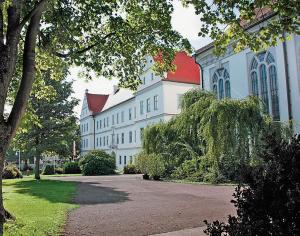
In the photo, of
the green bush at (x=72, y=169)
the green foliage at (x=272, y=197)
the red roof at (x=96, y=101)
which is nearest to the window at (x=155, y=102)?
the green bush at (x=72, y=169)

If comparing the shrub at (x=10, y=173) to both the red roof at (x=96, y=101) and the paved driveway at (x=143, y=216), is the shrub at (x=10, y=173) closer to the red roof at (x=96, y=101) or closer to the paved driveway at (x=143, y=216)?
the paved driveway at (x=143, y=216)

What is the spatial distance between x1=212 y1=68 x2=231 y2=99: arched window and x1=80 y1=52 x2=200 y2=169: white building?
354cm

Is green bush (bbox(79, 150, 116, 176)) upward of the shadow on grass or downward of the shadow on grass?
upward

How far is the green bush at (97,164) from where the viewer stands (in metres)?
42.1

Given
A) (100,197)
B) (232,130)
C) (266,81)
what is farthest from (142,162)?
(100,197)

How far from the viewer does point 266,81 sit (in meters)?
25.5

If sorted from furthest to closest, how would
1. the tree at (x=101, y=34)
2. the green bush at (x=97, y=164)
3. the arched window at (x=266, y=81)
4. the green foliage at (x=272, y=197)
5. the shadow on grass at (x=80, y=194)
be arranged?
the green bush at (x=97, y=164) → the arched window at (x=266, y=81) → the shadow on grass at (x=80, y=194) → the tree at (x=101, y=34) → the green foliage at (x=272, y=197)

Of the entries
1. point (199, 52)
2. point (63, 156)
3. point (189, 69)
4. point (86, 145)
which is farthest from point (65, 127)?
point (86, 145)

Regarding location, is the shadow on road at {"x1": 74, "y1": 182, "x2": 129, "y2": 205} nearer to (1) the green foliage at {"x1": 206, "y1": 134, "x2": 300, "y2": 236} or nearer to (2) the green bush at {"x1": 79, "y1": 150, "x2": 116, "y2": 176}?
(1) the green foliage at {"x1": 206, "y1": 134, "x2": 300, "y2": 236}

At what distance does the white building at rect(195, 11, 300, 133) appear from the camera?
22.9 m

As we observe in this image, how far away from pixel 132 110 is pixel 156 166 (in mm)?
30653

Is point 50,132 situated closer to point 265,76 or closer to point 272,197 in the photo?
point 265,76

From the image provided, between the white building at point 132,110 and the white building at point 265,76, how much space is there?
4141 mm

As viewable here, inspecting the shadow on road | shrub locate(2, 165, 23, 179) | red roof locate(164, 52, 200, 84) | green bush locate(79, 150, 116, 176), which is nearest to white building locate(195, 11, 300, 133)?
the shadow on road
